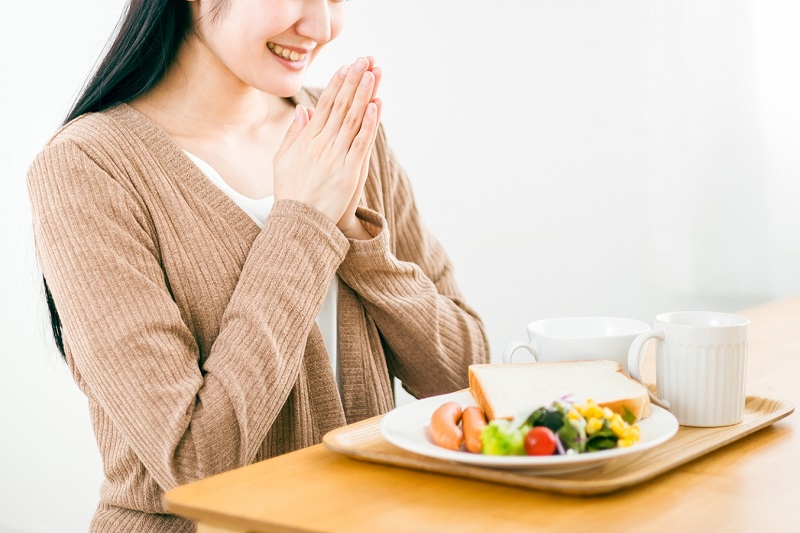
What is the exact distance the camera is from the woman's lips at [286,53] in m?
1.22

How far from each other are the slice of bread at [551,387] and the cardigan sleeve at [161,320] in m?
0.27

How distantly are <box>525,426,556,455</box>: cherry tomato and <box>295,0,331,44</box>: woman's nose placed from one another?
2.23ft

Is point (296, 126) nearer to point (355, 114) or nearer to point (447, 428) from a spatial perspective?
point (355, 114)

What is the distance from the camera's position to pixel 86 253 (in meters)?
1.05

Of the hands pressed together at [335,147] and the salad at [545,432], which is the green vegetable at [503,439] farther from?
the hands pressed together at [335,147]

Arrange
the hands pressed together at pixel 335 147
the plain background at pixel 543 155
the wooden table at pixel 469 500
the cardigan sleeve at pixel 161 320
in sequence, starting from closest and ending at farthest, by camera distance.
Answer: the wooden table at pixel 469 500 → the cardigan sleeve at pixel 161 320 → the hands pressed together at pixel 335 147 → the plain background at pixel 543 155

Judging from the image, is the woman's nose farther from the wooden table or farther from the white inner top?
the wooden table

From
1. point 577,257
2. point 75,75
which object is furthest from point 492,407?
point 75,75

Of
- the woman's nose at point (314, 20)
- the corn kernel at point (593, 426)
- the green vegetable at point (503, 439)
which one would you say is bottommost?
the green vegetable at point (503, 439)

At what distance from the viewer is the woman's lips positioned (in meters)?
1.22

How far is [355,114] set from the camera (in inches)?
47.3

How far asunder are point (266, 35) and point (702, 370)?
2.22ft

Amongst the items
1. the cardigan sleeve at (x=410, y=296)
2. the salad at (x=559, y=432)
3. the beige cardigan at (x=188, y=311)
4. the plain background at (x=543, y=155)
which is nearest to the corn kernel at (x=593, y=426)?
the salad at (x=559, y=432)

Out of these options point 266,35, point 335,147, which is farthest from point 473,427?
point 266,35
